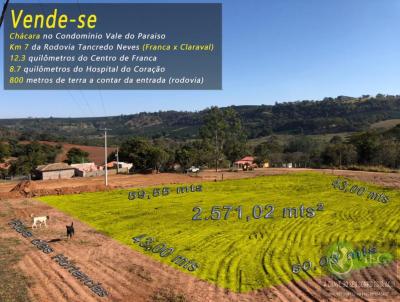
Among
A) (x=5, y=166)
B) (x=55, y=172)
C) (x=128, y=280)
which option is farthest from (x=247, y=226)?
(x=5, y=166)

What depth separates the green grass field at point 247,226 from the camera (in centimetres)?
1902

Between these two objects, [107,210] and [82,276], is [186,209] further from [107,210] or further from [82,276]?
[82,276]

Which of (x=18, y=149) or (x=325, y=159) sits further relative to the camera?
(x=18, y=149)

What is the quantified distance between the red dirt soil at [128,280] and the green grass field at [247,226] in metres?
0.82

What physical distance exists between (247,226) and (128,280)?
1193 centimetres

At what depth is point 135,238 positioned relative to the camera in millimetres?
24688

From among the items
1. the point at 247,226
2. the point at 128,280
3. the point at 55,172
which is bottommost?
the point at 128,280

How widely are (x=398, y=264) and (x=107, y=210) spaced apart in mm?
23506

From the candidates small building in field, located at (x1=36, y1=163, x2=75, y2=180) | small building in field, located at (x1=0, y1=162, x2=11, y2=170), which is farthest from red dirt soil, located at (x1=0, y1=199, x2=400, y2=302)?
small building in field, located at (x1=0, y1=162, x2=11, y2=170)

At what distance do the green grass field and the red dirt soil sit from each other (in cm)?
82

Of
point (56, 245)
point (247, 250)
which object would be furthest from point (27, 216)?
point (247, 250)

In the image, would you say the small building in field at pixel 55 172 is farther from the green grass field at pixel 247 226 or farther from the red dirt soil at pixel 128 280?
the red dirt soil at pixel 128 280

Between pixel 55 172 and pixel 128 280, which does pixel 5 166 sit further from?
pixel 128 280

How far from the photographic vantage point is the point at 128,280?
1723cm
